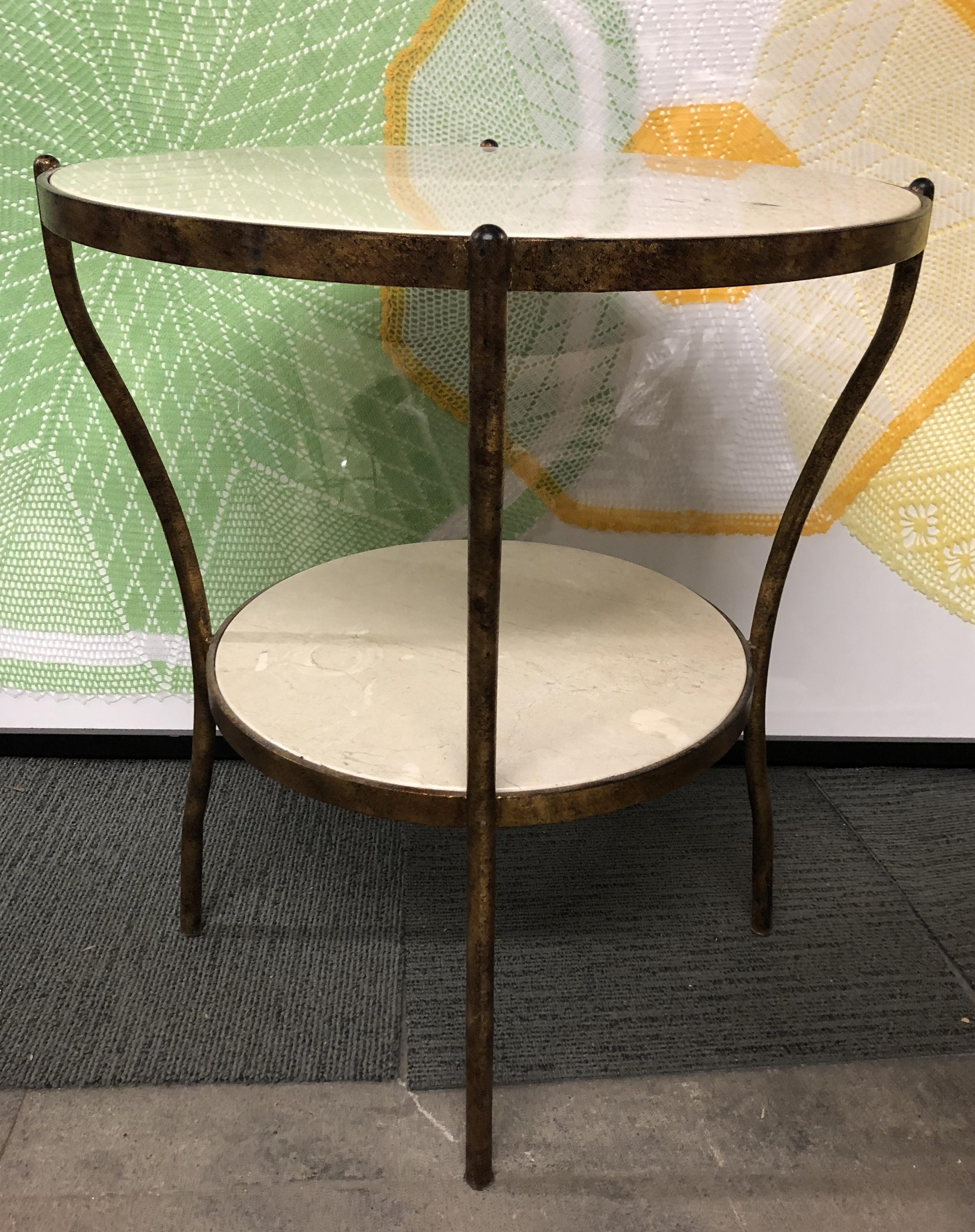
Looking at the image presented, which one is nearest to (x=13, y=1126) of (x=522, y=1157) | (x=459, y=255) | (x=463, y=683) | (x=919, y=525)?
(x=522, y=1157)

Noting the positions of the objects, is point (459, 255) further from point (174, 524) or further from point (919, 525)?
point (919, 525)

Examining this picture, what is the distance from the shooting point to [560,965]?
1344 millimetres

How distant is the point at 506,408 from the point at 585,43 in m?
0.47

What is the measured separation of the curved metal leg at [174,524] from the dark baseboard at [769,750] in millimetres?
328

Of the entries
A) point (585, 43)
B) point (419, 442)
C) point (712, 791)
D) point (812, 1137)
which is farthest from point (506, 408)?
point (812, 1137)

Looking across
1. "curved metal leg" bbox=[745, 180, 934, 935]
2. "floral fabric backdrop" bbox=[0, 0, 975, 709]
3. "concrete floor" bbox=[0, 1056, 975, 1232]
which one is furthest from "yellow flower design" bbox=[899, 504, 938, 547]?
"concrete floor" bbox=[0, 1056, 975, 1232]

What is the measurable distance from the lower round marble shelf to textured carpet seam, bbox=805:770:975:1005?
48cm

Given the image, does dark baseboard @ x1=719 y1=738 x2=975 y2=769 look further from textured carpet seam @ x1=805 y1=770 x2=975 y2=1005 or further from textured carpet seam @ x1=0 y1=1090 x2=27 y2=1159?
textured carpet seam @ x1=0 y1=1090 x2=27 y2=1159

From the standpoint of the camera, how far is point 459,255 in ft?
2.58

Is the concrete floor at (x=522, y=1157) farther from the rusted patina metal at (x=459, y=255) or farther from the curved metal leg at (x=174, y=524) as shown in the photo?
the rusted patina metal at (x=459, y=255)

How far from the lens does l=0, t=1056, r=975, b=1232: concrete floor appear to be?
1.05m

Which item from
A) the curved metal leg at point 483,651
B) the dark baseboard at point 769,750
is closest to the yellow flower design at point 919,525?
the dark baseboard at point 769,750

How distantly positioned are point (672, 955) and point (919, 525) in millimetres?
730

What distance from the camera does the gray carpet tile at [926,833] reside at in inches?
57.2
